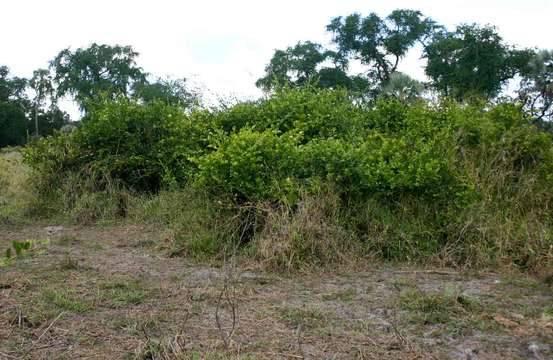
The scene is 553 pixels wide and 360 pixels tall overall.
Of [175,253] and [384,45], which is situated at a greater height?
[384,45]

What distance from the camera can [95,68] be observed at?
50656 mm

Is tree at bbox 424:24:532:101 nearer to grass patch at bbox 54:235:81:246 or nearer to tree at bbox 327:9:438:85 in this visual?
tree at bbox 327:9:438:85

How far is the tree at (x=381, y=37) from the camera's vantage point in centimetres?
3794

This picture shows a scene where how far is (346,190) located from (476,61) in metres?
26.1

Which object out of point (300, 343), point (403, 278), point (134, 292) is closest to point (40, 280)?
point (134, 292)

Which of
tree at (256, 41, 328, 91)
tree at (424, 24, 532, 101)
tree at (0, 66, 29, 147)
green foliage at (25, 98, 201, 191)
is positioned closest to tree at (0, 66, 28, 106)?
tree at (0, 66, 29, 147)

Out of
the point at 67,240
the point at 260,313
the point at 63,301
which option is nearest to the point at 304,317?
the point at 260,313

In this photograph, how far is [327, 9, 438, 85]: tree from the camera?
3794 centimetres

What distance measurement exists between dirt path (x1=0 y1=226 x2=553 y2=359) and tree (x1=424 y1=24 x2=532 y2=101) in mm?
24896

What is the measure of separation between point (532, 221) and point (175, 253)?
352 cm

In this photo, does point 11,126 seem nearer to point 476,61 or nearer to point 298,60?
point 298,60

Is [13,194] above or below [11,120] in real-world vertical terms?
below

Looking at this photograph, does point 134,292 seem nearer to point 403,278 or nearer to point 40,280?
point 40,280

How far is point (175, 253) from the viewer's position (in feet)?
17.7
